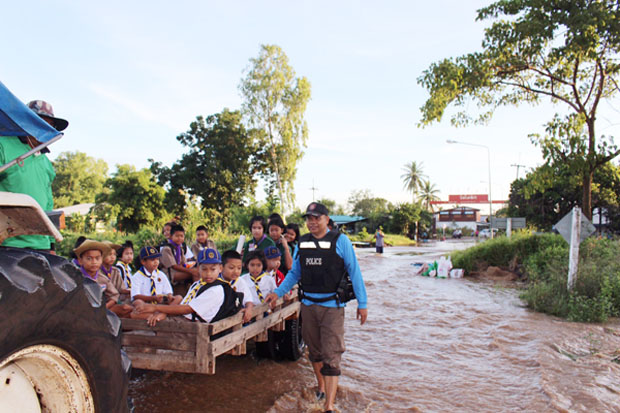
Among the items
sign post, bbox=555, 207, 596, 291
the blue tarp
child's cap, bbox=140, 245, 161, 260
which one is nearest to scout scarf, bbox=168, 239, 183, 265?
child's cap, bbox=140, 245, 161, 260

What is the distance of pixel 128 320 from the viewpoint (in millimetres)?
3664

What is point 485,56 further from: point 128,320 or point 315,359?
point 128,320

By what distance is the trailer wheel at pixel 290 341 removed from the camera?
5.55 metres

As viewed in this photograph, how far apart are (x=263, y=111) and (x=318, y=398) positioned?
1103 inches

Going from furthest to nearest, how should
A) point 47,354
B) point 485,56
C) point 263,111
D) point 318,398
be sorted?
point 263,111 → point 485,56 → point 318,398 → point 47,354

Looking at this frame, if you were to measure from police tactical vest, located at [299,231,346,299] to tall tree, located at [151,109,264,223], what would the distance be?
26.1 m

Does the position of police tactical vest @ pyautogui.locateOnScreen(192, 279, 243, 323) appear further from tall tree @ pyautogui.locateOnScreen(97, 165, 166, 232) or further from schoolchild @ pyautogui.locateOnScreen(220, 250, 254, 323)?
tall tree @ pyautogui.locateOnScreen(97, 165, 166, 232)

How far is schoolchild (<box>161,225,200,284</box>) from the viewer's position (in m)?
6.68

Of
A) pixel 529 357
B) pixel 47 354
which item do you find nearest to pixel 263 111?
pixel 529 357

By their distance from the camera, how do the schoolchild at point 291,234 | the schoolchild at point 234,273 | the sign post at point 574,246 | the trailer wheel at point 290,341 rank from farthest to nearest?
1. the sign post at point 574,246
2. the schoolchild at point 291,234
3. the trailer wheel at point 290,341
4. the schoolchild at point 234,273

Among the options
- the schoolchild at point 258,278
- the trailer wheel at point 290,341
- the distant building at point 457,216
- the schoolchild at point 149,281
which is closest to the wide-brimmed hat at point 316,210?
the schoolchild at point 258,278

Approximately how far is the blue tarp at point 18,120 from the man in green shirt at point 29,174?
296mm

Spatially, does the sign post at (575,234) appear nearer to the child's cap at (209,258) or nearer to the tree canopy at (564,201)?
the child's cap at (209,258)

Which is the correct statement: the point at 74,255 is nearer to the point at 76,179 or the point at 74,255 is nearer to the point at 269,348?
the point at 269,348
